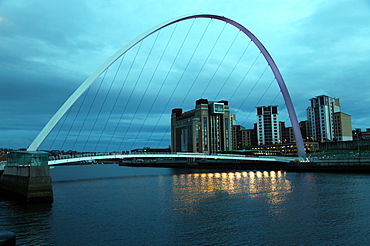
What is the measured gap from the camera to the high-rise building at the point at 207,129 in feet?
422

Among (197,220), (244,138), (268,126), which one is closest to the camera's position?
(197,220)

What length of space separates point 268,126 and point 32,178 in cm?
12615

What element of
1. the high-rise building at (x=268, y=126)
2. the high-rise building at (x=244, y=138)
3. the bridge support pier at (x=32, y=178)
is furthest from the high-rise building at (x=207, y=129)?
the bridge support pier at (x=32, y=178)

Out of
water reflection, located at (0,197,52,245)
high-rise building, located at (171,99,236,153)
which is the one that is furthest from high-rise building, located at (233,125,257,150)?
water reflection, located at (0,197,52,245)

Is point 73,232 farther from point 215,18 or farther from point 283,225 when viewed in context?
point 215,18

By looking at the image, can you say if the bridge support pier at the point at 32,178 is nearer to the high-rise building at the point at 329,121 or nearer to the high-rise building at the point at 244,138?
the high-rise building at the point at 329,121

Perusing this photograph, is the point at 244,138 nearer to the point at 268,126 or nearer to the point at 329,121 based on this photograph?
the point at 268,126

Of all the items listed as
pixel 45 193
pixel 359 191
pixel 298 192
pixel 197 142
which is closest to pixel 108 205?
pixel 45 193

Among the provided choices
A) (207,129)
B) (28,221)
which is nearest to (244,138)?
(207,129)

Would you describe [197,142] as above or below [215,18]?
below

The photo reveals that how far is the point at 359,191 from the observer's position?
24125mm

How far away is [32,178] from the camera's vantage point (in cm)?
2081

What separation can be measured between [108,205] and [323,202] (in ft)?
44.9

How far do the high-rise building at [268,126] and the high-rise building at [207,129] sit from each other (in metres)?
15.5
